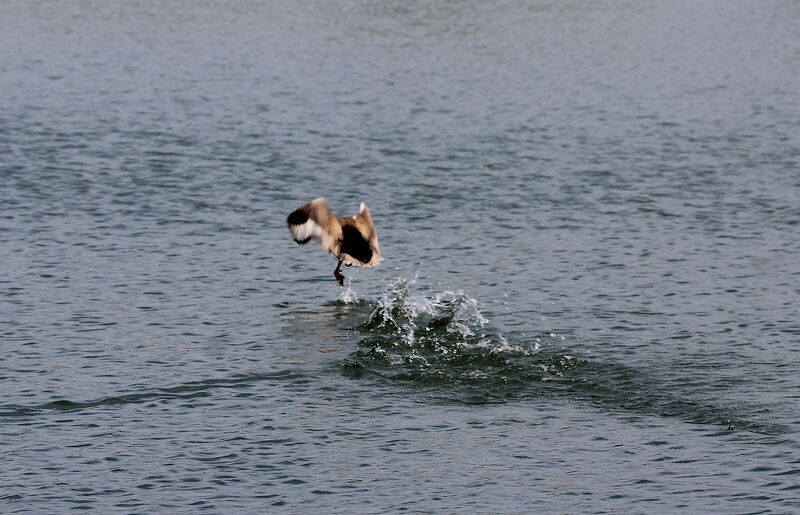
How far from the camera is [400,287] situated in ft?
79.0

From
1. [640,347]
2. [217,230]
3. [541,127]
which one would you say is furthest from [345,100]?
[640,347]

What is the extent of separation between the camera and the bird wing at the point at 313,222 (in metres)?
20.7

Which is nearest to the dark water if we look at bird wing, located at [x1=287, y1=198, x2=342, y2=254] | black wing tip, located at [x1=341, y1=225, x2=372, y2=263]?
black wing tip, located at [x1=341, y1=225, x2=372, y2=263]

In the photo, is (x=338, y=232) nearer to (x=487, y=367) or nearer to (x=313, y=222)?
(x=313, y=222)

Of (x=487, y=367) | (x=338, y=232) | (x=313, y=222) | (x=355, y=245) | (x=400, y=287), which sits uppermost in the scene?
(x=313, y=222)

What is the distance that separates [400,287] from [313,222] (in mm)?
3742

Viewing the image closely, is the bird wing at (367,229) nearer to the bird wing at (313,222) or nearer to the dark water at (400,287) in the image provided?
the bird wing at (313,222)

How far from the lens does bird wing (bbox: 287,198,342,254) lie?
20.7 metres

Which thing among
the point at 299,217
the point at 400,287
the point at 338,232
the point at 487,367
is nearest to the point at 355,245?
the point at 338,232

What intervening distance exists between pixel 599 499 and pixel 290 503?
11.9 ft

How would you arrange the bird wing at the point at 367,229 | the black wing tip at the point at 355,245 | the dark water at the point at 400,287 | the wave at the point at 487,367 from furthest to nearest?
the bird wing at the point at 367,229 → the black wing tip at the point at 355,245 → the wave at the point at 487,367 → the dark water at the point at 400,287

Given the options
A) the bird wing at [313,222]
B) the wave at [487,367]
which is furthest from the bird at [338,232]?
the wave at [487,367]

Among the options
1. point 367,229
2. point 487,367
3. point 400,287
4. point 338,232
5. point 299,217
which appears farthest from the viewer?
point 400,287

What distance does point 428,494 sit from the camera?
51.1 feet
